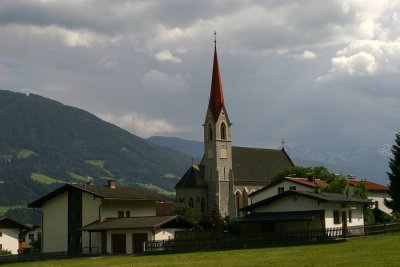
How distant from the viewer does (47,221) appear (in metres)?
70.1

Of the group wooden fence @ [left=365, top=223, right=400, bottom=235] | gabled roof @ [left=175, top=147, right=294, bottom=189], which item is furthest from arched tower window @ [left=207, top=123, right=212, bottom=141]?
wooden fence @ [left=365, top=223, right=400, bottom=235]

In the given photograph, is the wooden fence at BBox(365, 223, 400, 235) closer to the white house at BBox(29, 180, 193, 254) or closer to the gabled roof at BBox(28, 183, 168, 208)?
the white house at BBox(29, 180, 193, 254)

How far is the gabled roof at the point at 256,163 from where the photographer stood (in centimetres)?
11444

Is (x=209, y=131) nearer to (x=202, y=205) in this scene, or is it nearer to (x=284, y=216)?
(x=202, y=205)

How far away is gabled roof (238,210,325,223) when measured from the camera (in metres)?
54.1

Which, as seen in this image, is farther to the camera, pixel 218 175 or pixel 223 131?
pixel 223 131

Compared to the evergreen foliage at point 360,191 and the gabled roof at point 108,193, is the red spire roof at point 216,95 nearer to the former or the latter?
the evergreen foliage at point 360,191

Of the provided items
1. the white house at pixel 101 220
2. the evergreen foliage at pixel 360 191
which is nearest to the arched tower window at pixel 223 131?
the evergreen foliage at pixel 360 191

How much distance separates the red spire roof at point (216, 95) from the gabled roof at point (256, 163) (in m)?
9.92

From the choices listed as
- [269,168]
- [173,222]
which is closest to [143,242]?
[173,222]

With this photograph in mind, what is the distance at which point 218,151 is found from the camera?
369 ft

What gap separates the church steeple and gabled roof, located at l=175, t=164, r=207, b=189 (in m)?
9.12

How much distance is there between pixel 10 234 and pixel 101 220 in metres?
15.3

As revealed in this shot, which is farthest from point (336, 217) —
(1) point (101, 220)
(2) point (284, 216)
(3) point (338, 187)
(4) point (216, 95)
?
(4) point (216, 95)
